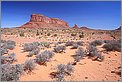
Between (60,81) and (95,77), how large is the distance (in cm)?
130

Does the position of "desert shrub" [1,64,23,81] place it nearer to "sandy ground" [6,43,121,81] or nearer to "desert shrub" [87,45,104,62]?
"sandy ground" [6,43,121,81]

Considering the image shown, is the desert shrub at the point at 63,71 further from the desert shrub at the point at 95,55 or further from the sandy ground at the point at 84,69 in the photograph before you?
the desert shrub at the point at 95,55

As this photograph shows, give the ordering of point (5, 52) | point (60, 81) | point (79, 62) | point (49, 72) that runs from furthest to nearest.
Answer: point (5, 52)
point (79, 62)
point (49, 72)
point (60, 81)

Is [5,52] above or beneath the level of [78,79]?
above

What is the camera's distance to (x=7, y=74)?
5.69 m

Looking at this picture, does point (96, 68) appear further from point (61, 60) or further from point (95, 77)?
point (61, 60)

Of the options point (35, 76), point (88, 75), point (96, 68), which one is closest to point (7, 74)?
point (35, 76)

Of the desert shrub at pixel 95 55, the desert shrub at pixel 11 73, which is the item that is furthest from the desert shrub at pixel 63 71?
the desert shrub at pixel 95 55

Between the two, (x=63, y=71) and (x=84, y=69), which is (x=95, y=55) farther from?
(x=63, y=71)

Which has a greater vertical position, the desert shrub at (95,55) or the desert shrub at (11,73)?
the desert shrub at (95,55)

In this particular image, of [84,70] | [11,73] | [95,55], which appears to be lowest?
[84,70]

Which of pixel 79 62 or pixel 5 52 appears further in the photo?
pixel 5 52

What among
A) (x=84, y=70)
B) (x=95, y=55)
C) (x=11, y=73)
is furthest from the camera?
(x=95, y=55)

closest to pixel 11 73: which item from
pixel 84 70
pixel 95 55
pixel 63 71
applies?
pixel 63 71
